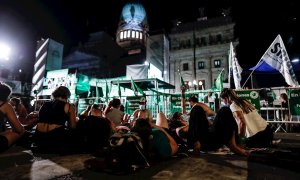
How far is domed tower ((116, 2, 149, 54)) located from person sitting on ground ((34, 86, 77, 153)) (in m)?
38.2

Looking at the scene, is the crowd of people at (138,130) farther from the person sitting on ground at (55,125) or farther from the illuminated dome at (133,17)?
the illuminated dome at (133,17)

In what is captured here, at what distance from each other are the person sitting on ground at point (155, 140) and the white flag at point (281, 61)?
25.8 ft

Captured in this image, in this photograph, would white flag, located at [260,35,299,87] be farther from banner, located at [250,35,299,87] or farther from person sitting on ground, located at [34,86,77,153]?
person sitting on ground, located at [34,86,77,153]

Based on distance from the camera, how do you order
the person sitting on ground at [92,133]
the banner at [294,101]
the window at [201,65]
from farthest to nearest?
the window at [201,65], the banner at [294,101], the person sitting on ground at [92,133]

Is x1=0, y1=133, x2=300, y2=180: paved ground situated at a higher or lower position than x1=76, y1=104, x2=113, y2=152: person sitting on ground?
lower

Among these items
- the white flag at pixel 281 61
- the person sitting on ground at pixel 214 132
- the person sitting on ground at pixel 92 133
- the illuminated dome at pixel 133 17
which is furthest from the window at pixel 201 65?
the person sitting on ground at pixel 92 133

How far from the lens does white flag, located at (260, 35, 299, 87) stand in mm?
9258

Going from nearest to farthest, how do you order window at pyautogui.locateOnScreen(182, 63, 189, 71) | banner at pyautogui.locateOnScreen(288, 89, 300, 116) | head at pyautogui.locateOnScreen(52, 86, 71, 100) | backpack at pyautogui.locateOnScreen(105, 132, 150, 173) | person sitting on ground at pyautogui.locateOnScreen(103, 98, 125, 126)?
backpack at pyautogui.locateOnScreen(105, 132, 150, 173) → head at pyautogui.locateOnScreen(52, 86, 71, 100) → person sitting on ground at pyautogui.locateOnScreen(103, 98, 125, 126) → banner at pyautogui.locateOnScreen(288, 89, 300, 116) → window at pyautogui.locateOnScreen(182, 63, 189, 71)

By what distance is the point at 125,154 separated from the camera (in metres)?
3.47

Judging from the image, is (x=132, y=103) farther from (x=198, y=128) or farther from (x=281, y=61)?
(x=281, y=61)

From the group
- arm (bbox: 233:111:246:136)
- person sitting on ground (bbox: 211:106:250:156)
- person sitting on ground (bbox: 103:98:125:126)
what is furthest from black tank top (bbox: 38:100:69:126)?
arm (bbox: 233:111:246:136)

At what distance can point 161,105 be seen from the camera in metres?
12.4

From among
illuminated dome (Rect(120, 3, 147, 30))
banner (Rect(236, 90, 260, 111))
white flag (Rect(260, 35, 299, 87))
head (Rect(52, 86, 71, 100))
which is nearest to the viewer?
head (Rect(52, 86, 71, 100))

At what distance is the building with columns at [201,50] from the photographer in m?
32.5
